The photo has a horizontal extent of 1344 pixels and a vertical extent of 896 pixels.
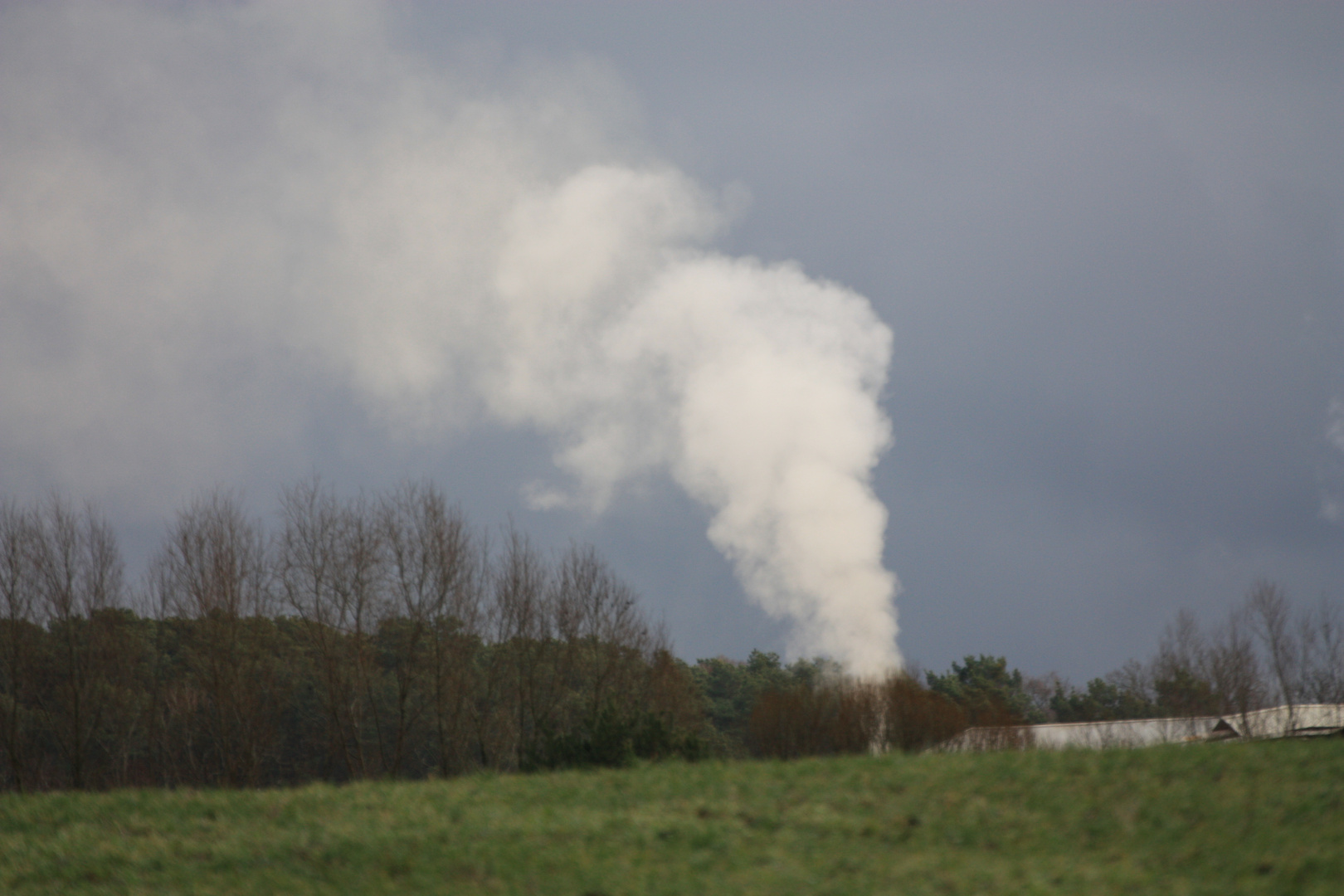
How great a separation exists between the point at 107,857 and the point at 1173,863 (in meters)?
10.5

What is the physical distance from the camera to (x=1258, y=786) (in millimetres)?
10023

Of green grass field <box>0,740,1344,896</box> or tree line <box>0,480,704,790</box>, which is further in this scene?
tree line <box>0,480,704,790</box>

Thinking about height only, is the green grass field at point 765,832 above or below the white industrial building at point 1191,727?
above

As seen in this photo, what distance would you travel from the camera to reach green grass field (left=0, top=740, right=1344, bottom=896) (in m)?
8.14

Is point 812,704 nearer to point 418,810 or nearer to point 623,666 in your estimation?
point 623,666

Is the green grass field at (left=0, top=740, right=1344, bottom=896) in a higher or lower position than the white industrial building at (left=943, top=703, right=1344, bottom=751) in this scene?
higher

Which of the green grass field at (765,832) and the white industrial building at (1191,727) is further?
the white industrial building at (1191,727)

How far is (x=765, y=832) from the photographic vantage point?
934 cm

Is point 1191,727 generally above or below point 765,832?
below

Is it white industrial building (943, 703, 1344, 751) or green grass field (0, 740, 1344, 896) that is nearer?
green grass field (0, 740, 1344, 896)

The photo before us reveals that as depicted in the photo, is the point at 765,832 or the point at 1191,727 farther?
the point at 1191,727

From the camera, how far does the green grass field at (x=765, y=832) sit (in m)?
8.14

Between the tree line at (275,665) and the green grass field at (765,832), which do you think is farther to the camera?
the tree line at (275,665)

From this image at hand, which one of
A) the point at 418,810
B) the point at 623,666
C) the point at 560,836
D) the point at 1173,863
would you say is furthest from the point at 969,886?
the point at 623,666
